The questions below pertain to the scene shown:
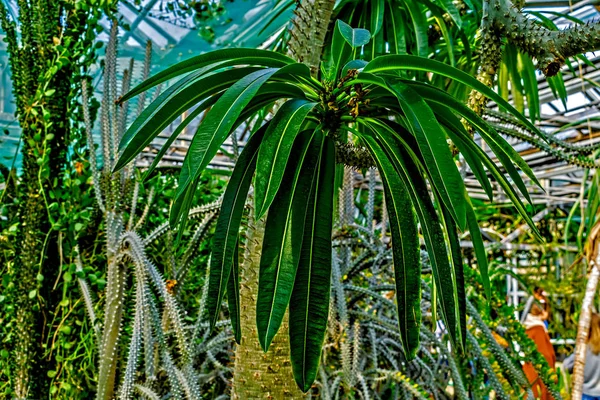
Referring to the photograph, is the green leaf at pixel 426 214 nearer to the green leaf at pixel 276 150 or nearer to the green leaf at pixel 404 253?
the green leaf at pixel 404 253

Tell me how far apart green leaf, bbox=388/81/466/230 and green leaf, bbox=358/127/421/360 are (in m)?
0.09

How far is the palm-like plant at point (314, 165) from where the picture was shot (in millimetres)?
623

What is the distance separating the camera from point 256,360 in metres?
0.74

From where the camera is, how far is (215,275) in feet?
2.27

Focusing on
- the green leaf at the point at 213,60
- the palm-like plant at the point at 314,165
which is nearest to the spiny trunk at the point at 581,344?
the palm-like plant at the point at 314,165

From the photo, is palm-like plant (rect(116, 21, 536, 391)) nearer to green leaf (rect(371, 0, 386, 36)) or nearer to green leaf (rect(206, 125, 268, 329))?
green leaf (rect(206, 125, 268, 329))

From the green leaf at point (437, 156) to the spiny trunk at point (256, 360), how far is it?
0.24m

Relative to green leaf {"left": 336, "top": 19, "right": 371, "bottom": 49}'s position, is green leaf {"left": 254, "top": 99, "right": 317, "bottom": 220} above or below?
below

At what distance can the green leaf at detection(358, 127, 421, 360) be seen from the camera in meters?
0.70

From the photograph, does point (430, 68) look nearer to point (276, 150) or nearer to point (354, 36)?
point (354, 36)

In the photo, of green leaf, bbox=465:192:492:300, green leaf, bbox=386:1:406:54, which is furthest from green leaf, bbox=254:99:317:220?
green leaf, bbox=386:1:406:54

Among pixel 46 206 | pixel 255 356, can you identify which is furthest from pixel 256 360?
pixel 46 206

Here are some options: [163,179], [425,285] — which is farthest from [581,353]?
[163,179]

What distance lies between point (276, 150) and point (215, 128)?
71mm
